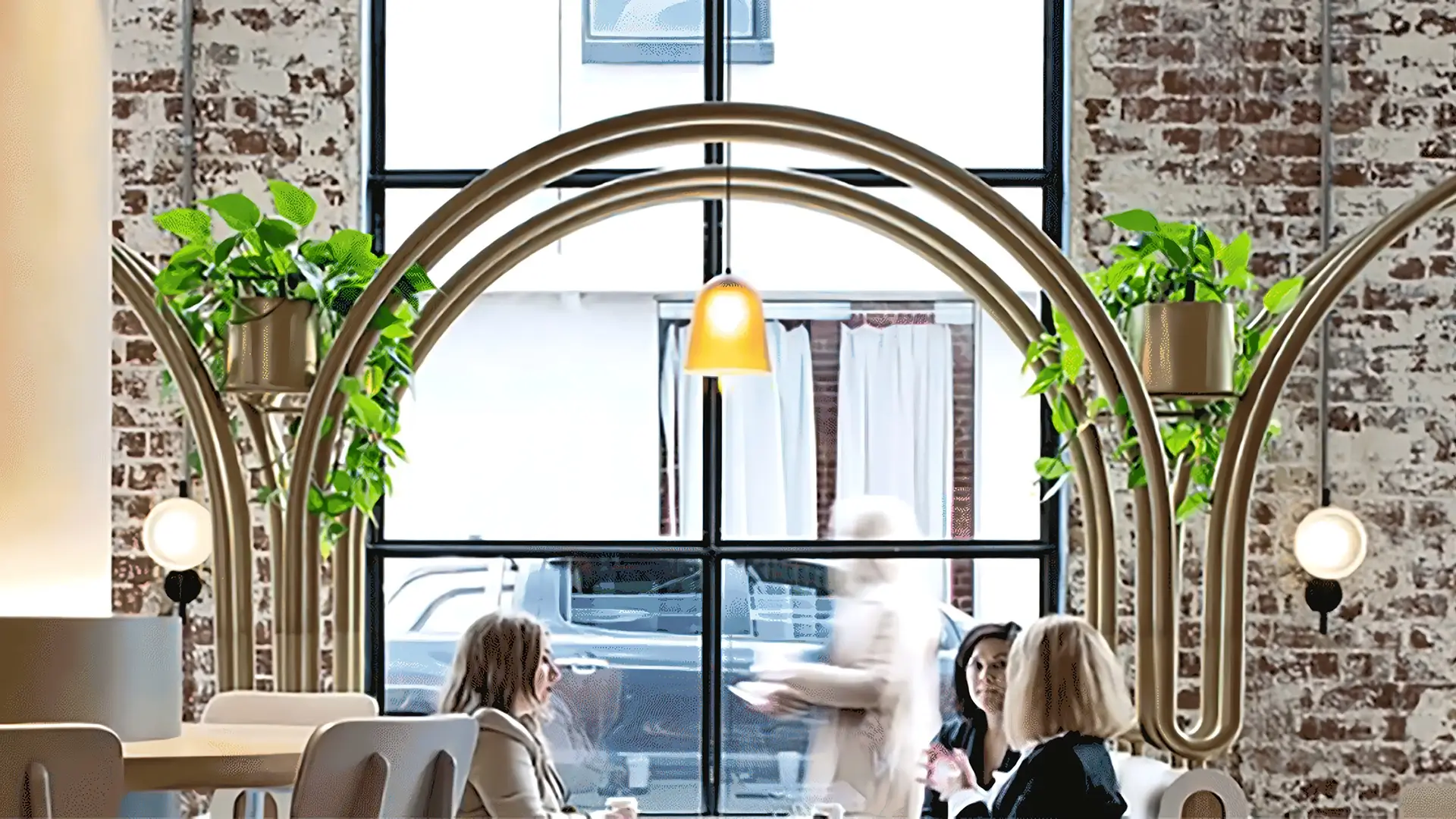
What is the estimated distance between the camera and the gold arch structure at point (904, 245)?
14.9 ft

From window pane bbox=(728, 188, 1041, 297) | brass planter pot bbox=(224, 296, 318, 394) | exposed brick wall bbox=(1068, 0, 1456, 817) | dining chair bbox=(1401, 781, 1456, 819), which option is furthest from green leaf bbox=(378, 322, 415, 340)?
dining chair bbox=(1401, 781, 1456, 819)

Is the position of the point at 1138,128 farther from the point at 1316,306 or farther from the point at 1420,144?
the point at 1316,306

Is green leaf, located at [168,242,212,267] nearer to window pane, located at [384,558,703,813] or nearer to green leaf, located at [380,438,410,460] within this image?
green leaf, located at [380,438,410,460]

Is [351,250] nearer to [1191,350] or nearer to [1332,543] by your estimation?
[1191,350]

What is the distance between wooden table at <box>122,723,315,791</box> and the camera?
110 inches

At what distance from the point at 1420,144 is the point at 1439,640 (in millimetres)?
1719

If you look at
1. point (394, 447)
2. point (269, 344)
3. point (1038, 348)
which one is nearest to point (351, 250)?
point (269, 344)

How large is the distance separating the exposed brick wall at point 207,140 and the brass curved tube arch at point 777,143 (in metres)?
1.33

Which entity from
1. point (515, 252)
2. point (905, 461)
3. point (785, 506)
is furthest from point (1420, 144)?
point (515, 252)

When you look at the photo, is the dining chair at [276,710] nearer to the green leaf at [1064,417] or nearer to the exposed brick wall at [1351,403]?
the green leaf at [1064,417]

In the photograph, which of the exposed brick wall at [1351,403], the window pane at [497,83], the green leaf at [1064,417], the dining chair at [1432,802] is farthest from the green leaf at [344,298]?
the dining chair at [1432,802]

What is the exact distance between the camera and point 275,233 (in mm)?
4590

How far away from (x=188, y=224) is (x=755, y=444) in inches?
86.8

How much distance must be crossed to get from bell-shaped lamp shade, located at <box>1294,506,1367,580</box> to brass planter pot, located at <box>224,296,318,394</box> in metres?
3.25
